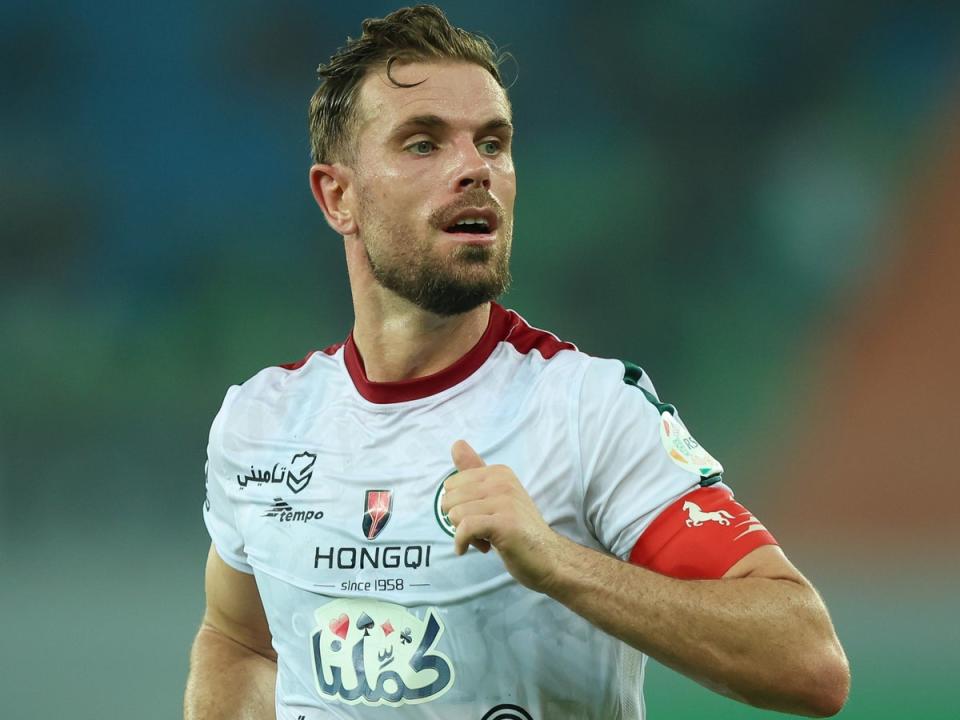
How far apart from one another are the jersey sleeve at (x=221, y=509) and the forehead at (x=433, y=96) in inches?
28.0

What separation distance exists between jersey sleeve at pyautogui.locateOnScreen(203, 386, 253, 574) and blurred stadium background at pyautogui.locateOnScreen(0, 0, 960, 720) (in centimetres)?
402

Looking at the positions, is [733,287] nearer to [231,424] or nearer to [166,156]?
[166,156]

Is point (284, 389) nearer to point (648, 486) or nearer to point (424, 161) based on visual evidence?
point (424, 161)

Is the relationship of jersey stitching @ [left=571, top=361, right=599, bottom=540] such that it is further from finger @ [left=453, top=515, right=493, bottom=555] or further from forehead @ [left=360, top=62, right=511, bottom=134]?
forehead @ [left=360, top=62, right=511, bottom=134]

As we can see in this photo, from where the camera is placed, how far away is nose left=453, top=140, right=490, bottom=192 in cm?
232

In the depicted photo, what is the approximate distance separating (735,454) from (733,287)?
3.11ft

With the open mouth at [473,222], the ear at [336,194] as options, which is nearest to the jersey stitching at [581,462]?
the open mouth at [473,222]

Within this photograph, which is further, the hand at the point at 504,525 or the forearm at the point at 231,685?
the forearm at the point at 231,685

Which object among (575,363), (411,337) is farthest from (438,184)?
(575,363)

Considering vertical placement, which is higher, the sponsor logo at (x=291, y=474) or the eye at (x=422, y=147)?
the eye at (x=422, y=147)

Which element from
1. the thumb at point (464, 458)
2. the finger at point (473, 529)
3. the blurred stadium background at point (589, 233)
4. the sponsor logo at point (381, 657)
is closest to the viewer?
the finger at point (473, 529)

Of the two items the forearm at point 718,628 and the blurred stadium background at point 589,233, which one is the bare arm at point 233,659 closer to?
the forearm at point 718,628

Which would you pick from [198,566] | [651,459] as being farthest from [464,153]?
[198,566]

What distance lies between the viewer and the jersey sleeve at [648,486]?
1.97m
